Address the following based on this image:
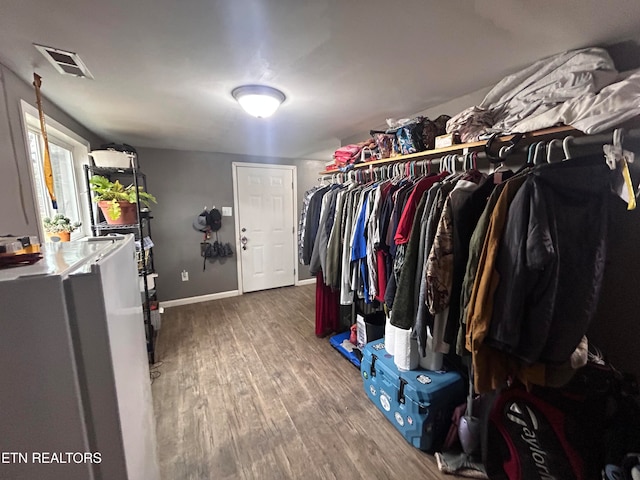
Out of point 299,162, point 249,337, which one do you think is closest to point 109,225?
point 249,337

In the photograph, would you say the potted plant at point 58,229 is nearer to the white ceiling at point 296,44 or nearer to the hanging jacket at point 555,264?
the white ceiling at point 296,44

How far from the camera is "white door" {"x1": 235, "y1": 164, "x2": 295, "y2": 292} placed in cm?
395

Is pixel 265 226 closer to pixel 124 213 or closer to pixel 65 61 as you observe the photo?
A: pixel 124 213

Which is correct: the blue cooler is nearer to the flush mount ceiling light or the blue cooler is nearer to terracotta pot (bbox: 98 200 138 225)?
the flush mount ceiling light

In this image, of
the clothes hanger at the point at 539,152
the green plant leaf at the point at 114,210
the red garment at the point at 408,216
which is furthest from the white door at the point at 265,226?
the clothes hanger at the point at 539,152

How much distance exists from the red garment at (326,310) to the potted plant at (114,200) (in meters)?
1.69

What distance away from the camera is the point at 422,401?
1.50 m

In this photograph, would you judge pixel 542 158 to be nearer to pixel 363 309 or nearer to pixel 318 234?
pixel 318 234

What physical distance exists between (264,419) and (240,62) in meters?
2.04

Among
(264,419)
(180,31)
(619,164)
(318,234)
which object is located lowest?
(264,419)

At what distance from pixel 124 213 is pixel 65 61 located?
115 centimetres

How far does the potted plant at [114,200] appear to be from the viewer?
2043 millimetres

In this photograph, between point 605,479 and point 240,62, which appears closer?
point 605,479

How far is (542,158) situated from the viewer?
1158mm
